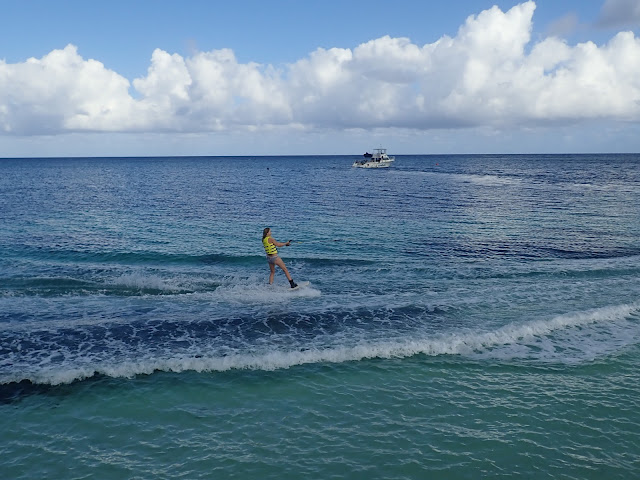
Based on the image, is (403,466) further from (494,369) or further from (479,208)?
(479,208)

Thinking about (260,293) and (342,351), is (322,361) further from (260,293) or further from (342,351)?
(260,293)

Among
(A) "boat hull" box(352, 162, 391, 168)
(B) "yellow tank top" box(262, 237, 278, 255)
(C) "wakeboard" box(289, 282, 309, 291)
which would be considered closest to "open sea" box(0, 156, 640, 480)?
(C) "wakeboard" box(289, 282, 309, 291)

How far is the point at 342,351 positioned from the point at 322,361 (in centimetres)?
70

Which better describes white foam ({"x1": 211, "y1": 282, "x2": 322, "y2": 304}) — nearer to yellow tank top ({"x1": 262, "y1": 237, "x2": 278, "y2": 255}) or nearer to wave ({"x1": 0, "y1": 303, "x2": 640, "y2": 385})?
yellow tank top ({"x1": 262, "y1": 237, "x2": 278, "y2": 255})

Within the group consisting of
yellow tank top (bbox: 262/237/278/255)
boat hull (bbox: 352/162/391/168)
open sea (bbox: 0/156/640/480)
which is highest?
boat hull (bbox: 352/162/391/168)

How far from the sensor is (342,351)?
13.7 m

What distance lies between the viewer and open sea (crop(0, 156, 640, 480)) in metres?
9.08

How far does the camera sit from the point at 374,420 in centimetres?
1022

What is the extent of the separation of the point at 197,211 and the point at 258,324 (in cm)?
3226

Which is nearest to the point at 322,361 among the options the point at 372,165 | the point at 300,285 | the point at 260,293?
the point at 260,293

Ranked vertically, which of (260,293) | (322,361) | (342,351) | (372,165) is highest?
(372,165)

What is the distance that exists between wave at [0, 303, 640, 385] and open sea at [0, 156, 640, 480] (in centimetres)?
7

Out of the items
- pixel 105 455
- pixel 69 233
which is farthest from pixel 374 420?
pixel 69 233

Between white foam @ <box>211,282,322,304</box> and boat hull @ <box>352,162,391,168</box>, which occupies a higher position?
boat hull @ <box>352,162,391,168</box>
